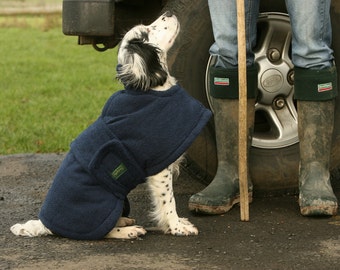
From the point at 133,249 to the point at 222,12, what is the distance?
136 centimetres

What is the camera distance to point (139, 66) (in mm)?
4078

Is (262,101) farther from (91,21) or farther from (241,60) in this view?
(91,21)

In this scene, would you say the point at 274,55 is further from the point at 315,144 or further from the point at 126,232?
the point at 126,232

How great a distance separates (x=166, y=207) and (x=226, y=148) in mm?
658

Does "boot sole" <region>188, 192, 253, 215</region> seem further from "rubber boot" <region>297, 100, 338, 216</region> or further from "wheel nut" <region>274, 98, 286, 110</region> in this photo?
"wheel nut" <region>274, 98, 286, 110</region>

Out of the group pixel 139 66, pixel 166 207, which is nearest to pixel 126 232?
pixel 166 207

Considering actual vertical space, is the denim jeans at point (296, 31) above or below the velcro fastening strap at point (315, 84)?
above

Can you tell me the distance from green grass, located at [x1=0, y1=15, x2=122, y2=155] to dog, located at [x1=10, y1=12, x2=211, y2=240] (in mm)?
2767

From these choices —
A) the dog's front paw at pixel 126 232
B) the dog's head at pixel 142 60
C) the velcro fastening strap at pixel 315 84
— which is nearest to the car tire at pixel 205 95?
the velcro fastening strap at pixel 315 84

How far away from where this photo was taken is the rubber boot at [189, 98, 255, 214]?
4703mm

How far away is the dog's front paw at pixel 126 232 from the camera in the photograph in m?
4.20

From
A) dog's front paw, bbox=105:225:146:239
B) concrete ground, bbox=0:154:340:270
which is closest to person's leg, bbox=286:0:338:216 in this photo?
concrete ground, bbox=0:154:340:270

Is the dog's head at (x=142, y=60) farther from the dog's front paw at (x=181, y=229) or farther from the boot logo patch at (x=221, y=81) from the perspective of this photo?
the dog's front paw at (x=181, y=229)

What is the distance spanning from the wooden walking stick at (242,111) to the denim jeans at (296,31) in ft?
0.71
